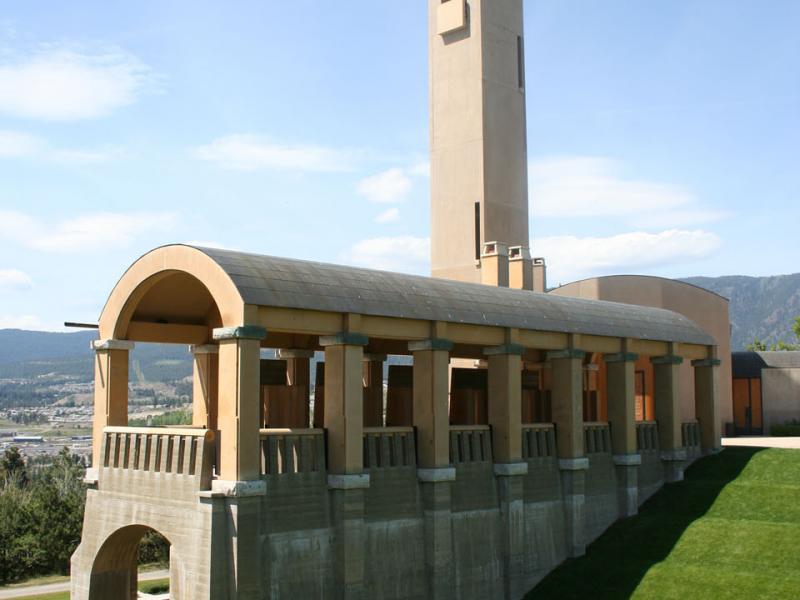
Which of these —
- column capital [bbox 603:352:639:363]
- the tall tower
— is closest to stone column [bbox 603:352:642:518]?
column capital [bbox 603:352:639:363]

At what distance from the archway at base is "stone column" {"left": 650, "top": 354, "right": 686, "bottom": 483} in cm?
2077

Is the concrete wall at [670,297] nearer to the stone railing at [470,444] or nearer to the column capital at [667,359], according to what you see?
the column capital at [667,359]

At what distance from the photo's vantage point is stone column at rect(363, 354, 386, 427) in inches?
1259

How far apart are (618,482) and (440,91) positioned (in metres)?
22.9

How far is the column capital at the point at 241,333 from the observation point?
22781 mm

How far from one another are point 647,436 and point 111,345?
70.7 ft

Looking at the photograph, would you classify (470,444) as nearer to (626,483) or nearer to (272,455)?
(272,455)

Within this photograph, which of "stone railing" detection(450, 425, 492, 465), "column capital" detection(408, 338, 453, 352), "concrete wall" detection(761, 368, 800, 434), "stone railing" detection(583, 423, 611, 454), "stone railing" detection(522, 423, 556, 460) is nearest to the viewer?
"column capital" detection(408, 338, 453, 352)

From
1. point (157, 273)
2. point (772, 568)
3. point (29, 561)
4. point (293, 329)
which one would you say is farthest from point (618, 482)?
point (29, 561)

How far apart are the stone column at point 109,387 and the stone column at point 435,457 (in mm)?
8377

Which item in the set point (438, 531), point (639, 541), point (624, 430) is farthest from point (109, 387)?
point (624, 430)

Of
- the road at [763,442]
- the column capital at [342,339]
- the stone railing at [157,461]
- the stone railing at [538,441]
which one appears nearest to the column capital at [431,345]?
the column capital at [342,339]

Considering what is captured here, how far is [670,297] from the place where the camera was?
166ft

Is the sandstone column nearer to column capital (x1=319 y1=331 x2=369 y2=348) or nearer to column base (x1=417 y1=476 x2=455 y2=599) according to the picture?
column capital (x1=319 y1=331 x2=369 y2=348)
